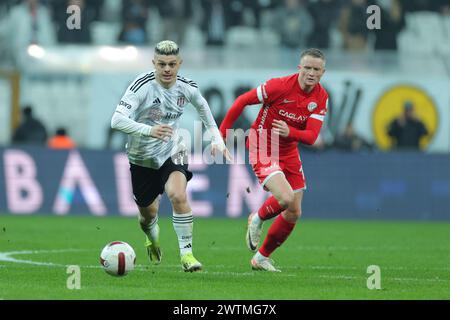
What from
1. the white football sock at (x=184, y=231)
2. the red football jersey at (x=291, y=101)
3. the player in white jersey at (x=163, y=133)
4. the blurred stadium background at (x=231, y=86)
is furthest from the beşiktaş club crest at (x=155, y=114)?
the blurred stadium background at (x=231, y=86)

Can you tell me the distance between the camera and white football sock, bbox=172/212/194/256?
10.8 metres

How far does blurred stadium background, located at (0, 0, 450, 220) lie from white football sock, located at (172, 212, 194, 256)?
9355 mm

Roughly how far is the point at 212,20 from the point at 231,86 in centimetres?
191

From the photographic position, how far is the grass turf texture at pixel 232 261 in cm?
926

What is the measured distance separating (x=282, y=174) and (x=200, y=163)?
29.4ft

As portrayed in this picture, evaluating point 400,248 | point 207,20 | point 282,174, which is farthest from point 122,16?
point 282,174

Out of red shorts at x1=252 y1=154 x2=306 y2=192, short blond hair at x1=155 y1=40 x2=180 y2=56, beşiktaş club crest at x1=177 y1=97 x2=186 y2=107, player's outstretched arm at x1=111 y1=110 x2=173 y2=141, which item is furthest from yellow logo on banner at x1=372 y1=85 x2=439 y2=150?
player's outstretched arm at x1=111 y1=110 x2=173 y2=141

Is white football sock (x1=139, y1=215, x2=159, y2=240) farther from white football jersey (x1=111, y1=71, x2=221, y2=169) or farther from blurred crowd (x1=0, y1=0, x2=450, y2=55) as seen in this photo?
blurred crowd (x1=0, y1=0, x2=450, y2=55)

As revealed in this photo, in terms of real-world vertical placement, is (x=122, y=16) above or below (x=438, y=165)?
above

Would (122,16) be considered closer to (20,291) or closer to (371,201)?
(371,201)

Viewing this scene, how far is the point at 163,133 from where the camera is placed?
10500 millimetres

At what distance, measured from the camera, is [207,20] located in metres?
23.5
